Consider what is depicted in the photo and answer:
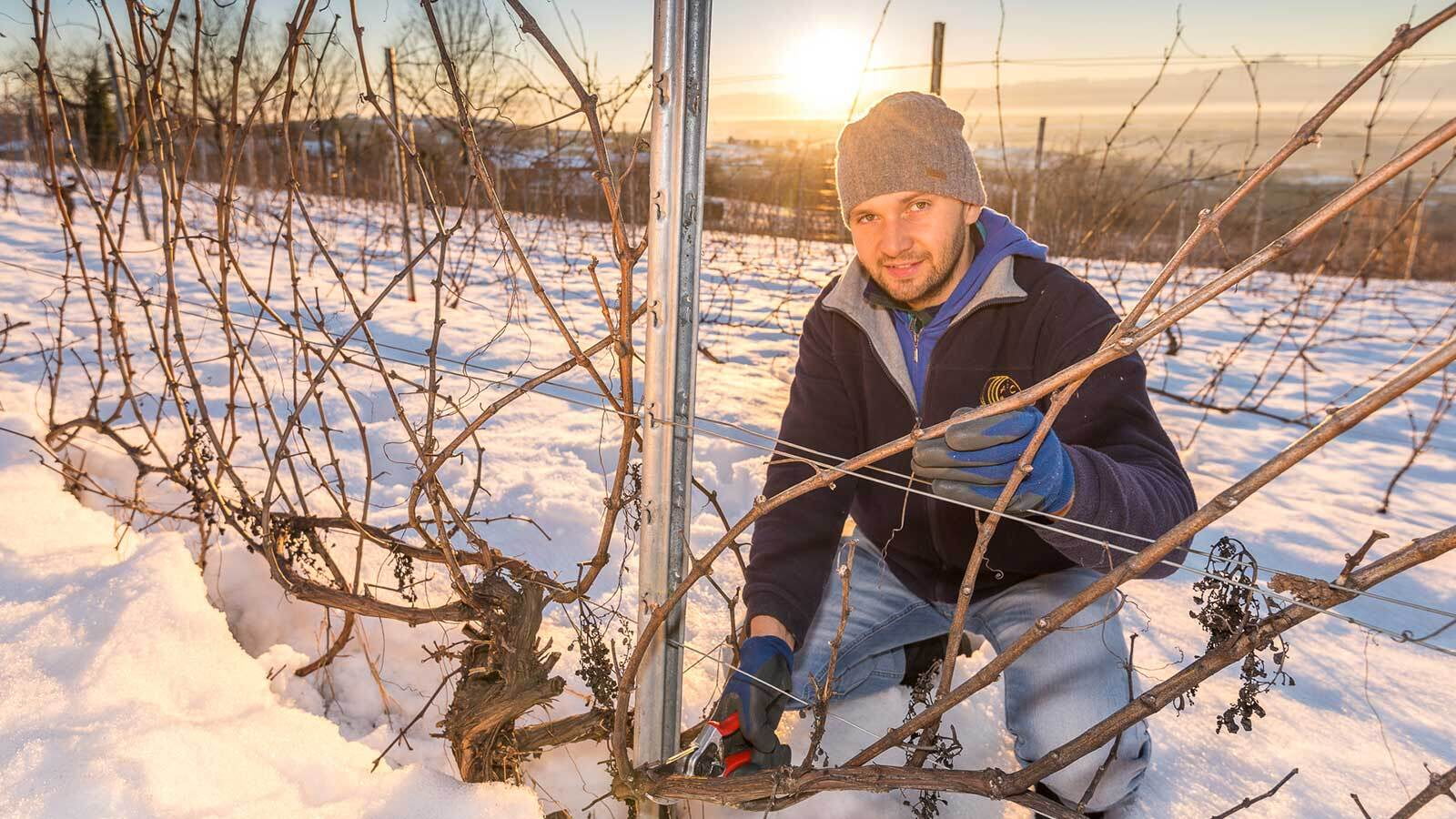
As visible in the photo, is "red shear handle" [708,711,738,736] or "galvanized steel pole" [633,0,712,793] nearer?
"galvanized steel pole" [633,0,712,793]

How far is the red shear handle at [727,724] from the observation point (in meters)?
1.42

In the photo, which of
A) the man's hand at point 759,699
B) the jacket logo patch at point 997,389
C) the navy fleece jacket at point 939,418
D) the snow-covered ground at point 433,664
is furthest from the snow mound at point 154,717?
the jacket logo patch at point 997,389

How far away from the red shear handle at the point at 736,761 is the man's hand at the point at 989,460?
64cm

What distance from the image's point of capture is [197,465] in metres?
1.95

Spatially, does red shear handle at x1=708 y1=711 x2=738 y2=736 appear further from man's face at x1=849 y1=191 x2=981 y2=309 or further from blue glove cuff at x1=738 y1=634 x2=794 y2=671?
man's face at x1=849 y1=191 x2=981 y2=309

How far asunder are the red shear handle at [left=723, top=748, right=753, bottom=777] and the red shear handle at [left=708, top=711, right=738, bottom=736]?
4 cm

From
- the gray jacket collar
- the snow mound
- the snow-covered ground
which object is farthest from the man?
the snow mound

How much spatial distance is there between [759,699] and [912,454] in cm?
55

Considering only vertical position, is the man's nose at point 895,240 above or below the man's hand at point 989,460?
above

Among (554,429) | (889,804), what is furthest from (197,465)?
(889,804)

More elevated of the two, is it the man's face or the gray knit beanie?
the gray knit beanie

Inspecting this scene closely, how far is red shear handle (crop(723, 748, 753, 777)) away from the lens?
1.43 metres

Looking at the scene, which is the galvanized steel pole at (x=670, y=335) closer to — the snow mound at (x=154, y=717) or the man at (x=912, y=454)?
the man at (x=912, y=454)

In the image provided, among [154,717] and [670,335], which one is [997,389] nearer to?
[670,335]
